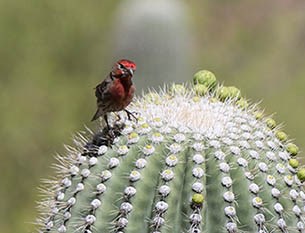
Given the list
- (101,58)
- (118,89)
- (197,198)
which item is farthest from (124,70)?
(101,58)

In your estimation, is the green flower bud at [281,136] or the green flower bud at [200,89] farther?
the green flower bud at [200,89]

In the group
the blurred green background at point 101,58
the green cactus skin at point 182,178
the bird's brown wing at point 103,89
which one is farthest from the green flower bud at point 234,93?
the blurred green background at point 101,58

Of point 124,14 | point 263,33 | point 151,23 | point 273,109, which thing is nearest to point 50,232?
point 151,23

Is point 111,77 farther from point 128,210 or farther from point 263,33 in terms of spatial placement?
point 263,33

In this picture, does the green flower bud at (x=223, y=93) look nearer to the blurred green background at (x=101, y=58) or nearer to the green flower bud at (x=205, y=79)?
the green flower bud at (x=205, y=79)

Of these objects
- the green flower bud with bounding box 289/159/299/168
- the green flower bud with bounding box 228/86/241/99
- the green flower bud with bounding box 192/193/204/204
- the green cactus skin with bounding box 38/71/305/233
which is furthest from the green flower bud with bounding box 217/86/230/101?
the green flower bud with bounding box 192/193/204/204

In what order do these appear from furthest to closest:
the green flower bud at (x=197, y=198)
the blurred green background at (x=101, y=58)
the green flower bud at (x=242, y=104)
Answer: the blurred green background at (x=101, y=58)
the green flower bud at (x=242, y=104)
the green flower bud at (x=197, y=198)
